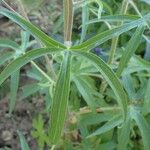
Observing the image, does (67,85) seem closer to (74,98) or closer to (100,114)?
(100,114)

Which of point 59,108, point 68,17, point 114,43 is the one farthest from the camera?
point 114,43

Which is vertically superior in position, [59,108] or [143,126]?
[59,108]

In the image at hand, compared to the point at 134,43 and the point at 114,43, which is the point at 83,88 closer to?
the point at 114,43

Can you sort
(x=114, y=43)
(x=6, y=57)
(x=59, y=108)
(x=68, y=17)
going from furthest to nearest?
(x=114, y=43) < (x=6, y=57) < (x=68, y=17) < (x=59, y=108)

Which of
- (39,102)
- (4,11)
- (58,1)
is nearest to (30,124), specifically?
(39,102)

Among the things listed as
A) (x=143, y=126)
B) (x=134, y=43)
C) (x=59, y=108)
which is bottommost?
(x=143, y=126)

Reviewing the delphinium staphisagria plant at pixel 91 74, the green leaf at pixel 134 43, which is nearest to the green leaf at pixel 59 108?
the delphinium staphisagria plant at pixel 91 74

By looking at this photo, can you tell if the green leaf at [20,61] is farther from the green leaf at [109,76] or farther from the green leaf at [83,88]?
the green leaf at [83,88]

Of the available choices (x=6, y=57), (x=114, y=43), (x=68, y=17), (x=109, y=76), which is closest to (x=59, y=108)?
(x=109, y=76)

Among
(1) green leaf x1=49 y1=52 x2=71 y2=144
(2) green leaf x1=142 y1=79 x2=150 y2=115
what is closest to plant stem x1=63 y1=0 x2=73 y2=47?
(1) green leaf x1=49 y1=52 x2=71 y2=144
